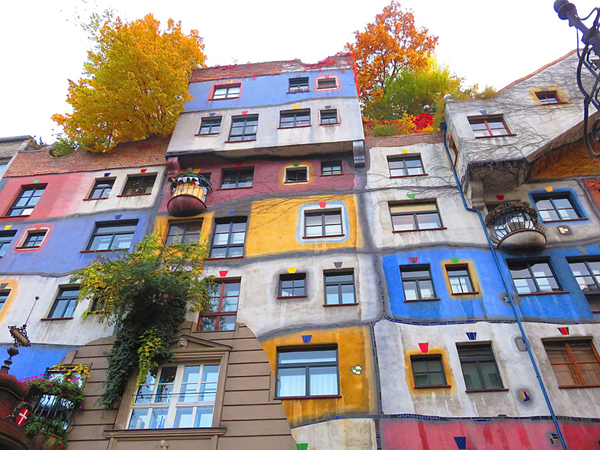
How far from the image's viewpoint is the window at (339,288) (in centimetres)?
1366

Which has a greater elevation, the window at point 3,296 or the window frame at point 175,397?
the window at point 3,296

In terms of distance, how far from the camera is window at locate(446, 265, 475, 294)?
44.2 ft

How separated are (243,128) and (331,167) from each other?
176 inches

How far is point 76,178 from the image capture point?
18984 mm

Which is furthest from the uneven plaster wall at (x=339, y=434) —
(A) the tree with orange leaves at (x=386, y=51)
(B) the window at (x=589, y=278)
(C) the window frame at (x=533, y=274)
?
(A) the tree with orange leaves at (x=386, y=51)

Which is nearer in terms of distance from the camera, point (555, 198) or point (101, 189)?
point (555, 198)

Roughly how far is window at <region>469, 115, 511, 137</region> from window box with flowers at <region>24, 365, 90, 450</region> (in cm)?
1535

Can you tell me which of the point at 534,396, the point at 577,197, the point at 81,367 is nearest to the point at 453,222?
the point at 577,197

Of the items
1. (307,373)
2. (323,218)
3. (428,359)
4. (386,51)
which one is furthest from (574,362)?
(386,51)

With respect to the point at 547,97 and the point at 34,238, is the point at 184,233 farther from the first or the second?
the point at 547,97

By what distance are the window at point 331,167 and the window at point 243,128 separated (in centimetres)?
322

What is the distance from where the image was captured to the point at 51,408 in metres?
11.6

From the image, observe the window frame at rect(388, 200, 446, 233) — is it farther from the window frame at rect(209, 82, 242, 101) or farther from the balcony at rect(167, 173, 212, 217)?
the window frame at rect(209, 82, 242, 101)

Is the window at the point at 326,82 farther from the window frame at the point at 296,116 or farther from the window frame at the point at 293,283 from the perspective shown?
the window frame at the point at 293,283
